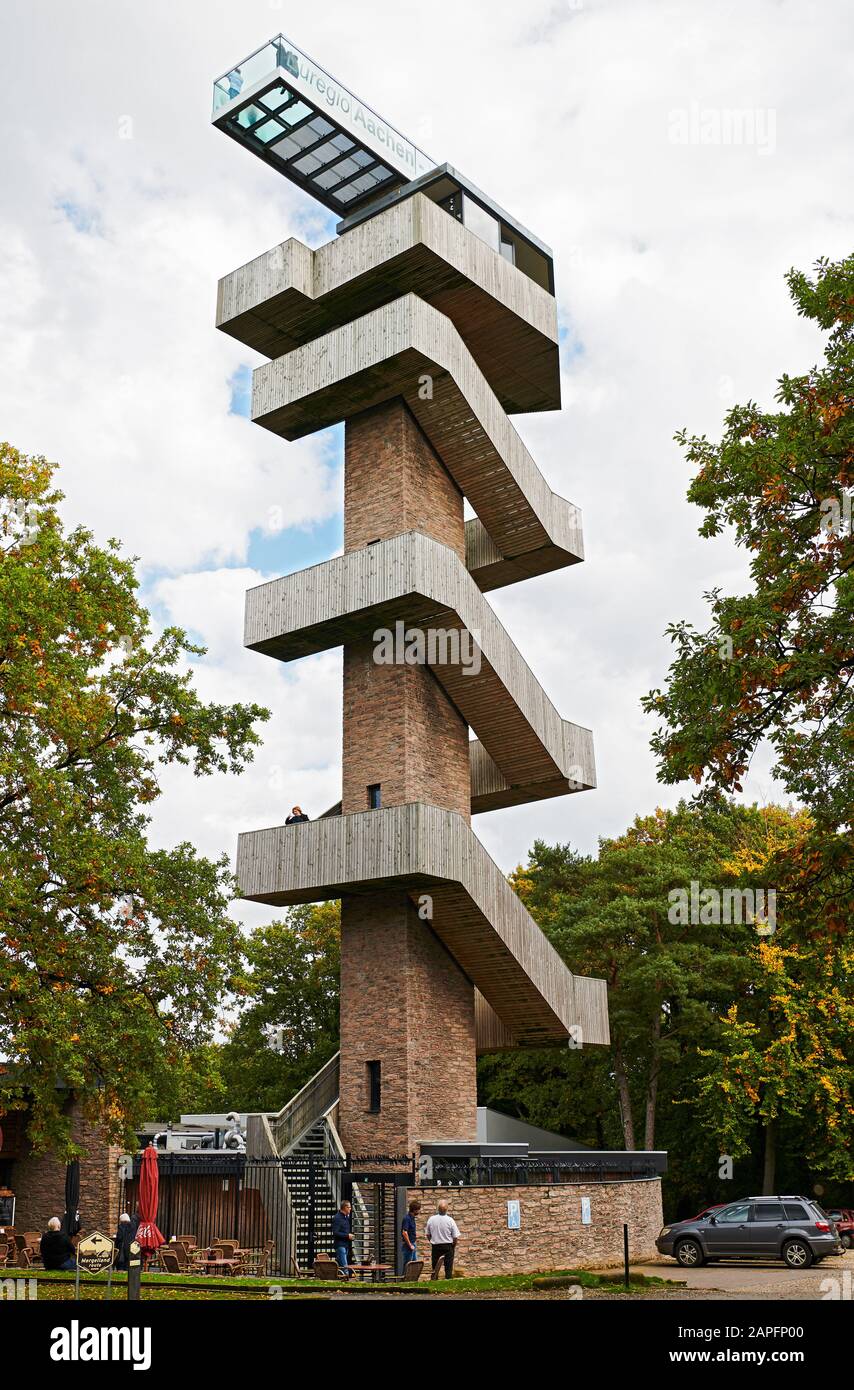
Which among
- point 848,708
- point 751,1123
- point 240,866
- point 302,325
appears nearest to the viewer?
point 848,708

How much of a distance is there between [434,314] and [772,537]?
49.0 ft

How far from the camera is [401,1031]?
87.4 ft

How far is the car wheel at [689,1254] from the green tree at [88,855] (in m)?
14.4

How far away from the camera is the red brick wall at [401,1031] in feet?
86.6

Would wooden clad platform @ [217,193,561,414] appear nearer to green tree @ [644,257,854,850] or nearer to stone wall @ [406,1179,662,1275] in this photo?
green tree @ [644,257,854,850]

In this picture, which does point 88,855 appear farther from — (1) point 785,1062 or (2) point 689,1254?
(1) point 785,1062

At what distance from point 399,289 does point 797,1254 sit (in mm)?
24658

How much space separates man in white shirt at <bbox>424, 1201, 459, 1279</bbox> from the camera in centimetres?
2058

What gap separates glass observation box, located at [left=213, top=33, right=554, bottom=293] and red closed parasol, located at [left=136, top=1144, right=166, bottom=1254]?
77.2ft

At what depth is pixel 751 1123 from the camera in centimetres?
4056

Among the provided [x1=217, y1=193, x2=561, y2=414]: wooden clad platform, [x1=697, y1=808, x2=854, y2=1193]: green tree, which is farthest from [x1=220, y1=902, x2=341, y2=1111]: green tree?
Answer: [x1=217, y1=193, x2=561, y2=414]: wooden clad platform

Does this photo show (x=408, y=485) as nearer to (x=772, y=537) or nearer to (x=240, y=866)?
(x=240, y=866)
